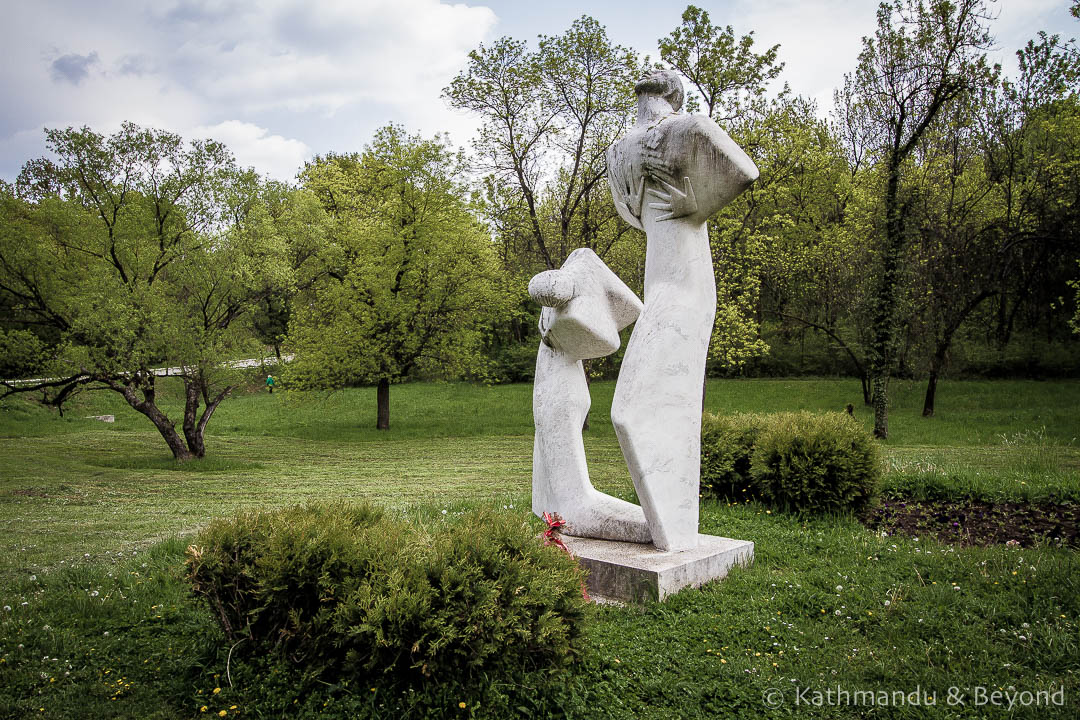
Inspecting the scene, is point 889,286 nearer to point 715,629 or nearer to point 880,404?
point 880,404

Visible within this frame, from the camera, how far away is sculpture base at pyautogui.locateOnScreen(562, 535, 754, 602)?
4.67 m

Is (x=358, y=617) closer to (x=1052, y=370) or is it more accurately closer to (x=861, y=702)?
(x=861, y=702)

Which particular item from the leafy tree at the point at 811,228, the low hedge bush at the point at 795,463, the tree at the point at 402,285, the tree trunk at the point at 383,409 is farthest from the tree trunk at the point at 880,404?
the tree trunk at the point at 383,409

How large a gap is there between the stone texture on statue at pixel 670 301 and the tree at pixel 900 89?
13.4m

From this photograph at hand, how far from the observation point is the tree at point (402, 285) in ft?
73.9

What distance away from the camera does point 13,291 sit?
15102 millimetres

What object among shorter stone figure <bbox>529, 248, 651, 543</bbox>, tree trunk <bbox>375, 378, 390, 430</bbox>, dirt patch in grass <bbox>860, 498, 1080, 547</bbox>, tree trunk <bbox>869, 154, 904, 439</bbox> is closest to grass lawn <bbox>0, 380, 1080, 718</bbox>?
dirt patch in grass <bbox>860, 498, 1080, 547</bbox>

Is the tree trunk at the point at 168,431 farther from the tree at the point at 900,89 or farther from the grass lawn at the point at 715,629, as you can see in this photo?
the tree at the point at 900,89

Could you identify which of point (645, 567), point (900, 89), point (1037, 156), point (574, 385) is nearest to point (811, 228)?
point (1037, 156)

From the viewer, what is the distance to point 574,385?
562cm

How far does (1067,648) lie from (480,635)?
125 inches

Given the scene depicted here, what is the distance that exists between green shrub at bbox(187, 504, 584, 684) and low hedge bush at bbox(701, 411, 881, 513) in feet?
15.9

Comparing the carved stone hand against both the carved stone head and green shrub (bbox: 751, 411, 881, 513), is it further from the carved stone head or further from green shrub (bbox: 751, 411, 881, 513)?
green shrub (bbox: 751, 411, 881, 513)

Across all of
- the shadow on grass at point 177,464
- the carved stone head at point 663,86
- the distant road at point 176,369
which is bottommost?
the shadow on grass at point 177,464
